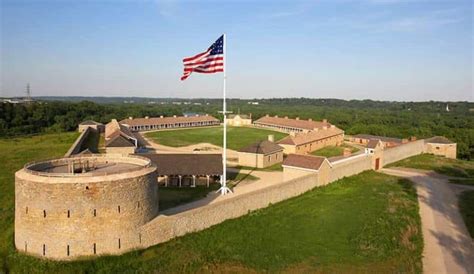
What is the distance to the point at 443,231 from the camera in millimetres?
20719

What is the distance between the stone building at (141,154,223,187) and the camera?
87.6ft

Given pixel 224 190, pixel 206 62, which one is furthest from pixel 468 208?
pixel 206 62

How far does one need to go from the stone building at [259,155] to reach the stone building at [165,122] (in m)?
33.2

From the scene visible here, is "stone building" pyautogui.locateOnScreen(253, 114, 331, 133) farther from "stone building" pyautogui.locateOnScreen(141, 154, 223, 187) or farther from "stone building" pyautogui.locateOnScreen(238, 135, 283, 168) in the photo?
"stone building" pyautogui.locateOnScreen(141, 154, 223, 187)

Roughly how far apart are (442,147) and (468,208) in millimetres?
27988

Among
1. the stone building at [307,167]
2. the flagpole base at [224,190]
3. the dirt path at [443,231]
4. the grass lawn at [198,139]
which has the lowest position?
the dirt path at [443,231]

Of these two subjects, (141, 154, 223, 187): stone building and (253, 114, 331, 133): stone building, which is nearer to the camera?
(141, 154, 223, 187): stone building

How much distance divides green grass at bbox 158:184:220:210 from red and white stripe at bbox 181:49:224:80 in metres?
6.91

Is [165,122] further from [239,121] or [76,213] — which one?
[76,213]

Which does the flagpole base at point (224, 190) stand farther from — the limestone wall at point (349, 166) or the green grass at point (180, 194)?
the limestone wall at point (349, 166)

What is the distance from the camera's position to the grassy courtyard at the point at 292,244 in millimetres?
15312

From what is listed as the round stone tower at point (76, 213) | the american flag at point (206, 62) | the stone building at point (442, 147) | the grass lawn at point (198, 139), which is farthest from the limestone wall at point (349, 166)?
the stone building at point (442, 147)

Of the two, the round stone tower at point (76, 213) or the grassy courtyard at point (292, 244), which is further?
the grassy courtyard at point (292, 244)

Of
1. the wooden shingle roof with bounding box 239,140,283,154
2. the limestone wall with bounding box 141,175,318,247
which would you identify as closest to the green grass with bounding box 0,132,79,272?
the limestone wall with bounding box 141,175,318,247
